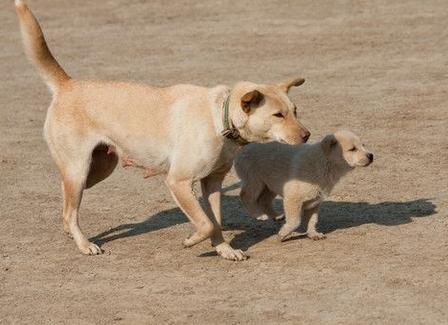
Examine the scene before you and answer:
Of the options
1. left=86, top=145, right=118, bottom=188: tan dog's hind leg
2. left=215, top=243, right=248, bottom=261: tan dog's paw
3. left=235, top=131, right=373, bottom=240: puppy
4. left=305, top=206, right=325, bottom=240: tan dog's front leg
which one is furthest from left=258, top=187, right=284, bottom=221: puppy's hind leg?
left=86, top=145, right=118, bottom=188: tan dog's hind leg

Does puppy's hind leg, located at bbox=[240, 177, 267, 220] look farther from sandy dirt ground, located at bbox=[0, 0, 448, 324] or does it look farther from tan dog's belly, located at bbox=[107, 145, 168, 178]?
tan dog's belly, located at bbox=[107, 145, 168, 178]

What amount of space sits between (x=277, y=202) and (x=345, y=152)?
1604 millimetres

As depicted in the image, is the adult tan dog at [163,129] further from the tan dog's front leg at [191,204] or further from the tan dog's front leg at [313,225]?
the tan dog's front leg at [313,225]

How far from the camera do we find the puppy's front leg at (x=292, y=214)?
9266mm

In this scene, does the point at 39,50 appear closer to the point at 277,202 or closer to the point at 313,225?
the point at 313,225

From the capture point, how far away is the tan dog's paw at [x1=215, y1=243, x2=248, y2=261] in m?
8.98

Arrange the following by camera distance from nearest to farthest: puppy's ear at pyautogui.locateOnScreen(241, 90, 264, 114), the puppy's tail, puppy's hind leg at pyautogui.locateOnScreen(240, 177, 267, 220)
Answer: puppy's ear at pyautogui.locateOnScreen(241, 90, 264, 114), the puppy's tail, puppy's hind leg at pyautogui.locateOnScreen(240, 177, 267, 220)

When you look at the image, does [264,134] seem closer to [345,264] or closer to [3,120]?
[345,264]

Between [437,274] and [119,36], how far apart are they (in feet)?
36.9

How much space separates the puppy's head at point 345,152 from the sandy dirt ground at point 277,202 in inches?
23.4

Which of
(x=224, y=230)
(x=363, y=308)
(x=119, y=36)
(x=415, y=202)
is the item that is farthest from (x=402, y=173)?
(x=119, y=36)

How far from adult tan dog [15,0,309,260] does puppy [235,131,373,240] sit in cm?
50

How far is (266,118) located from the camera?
8.49 m

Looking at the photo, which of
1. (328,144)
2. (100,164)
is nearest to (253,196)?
(328,144)
